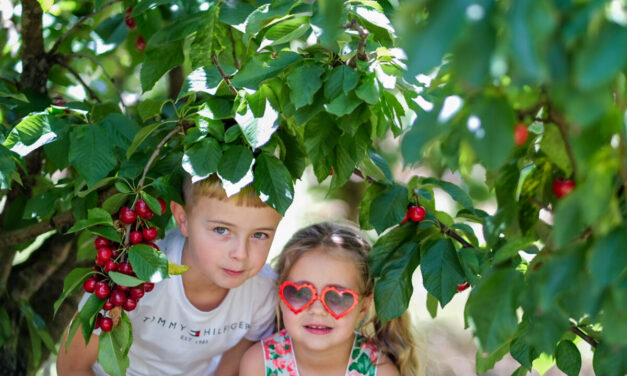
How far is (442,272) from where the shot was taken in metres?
1.99

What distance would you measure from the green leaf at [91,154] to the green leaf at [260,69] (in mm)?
428

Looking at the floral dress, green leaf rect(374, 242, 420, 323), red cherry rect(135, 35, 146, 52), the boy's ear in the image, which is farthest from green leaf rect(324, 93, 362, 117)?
red cherry rect(135, 35, 146, 52)

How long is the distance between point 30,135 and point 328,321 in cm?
111

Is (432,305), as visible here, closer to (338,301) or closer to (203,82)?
(338,301)

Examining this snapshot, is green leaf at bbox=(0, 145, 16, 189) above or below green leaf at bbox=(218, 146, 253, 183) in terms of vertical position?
below

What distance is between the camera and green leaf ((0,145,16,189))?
1952 millimetres

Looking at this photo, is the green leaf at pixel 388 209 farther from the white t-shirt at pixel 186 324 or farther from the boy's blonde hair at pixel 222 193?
the white t-shirt at pixel 186 324

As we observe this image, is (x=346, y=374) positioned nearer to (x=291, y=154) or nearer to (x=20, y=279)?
(x=291, y=154)

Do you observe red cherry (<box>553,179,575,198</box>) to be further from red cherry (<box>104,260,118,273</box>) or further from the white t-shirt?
the white t-shirt

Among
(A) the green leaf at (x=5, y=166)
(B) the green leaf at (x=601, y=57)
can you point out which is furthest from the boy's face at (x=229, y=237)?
(B) the green leaf at (x=601, y=57)

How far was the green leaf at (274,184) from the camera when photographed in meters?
1.92

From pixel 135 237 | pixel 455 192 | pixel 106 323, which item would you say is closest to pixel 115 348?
pixel 106 323

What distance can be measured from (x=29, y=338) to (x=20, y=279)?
0.77 feet

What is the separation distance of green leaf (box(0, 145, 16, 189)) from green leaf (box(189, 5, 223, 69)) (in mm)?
559
